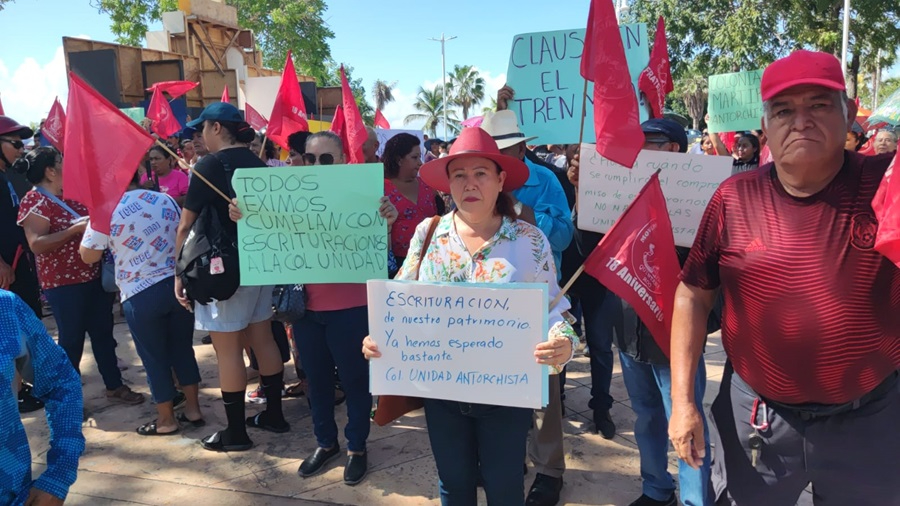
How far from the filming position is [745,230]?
69.9 inches

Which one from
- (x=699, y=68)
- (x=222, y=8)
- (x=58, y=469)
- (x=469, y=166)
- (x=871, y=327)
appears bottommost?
(x=58, y=469)

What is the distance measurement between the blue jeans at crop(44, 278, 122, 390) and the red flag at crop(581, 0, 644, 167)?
3994 mm

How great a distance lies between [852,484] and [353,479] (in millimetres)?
2485

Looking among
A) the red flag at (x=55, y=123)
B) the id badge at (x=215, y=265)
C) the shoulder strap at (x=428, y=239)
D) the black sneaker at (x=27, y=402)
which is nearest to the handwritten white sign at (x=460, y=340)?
the shoulder strap at (x=428, y=239)

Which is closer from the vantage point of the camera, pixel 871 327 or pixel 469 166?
pixel 871 327

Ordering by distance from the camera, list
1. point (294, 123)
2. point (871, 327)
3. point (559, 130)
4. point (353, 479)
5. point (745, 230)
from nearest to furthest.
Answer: point (871, 327), point (745, 230), point (353, 479), point (559, 130), point (294, 123)

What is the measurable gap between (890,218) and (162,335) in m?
4.03

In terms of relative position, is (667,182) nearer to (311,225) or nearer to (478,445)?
(478,445)

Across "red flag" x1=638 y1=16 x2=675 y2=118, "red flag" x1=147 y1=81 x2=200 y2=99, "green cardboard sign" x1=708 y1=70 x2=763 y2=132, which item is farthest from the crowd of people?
"red flag" x1=147 y1=81 x2=200 y2=99

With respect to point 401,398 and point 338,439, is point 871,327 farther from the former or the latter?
point 338,439

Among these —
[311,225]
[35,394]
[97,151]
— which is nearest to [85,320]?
[97,151]

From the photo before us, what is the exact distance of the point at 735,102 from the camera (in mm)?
5664

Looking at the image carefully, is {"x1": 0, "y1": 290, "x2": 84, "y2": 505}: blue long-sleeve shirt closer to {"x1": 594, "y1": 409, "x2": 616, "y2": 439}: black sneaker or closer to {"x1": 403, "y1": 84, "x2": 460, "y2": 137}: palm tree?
{"x1": 594, "y1": 409, "x2": 616, "y2": 439}: black sneaker

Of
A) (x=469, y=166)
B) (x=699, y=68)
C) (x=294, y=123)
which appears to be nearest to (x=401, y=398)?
(x=469, y=166)
